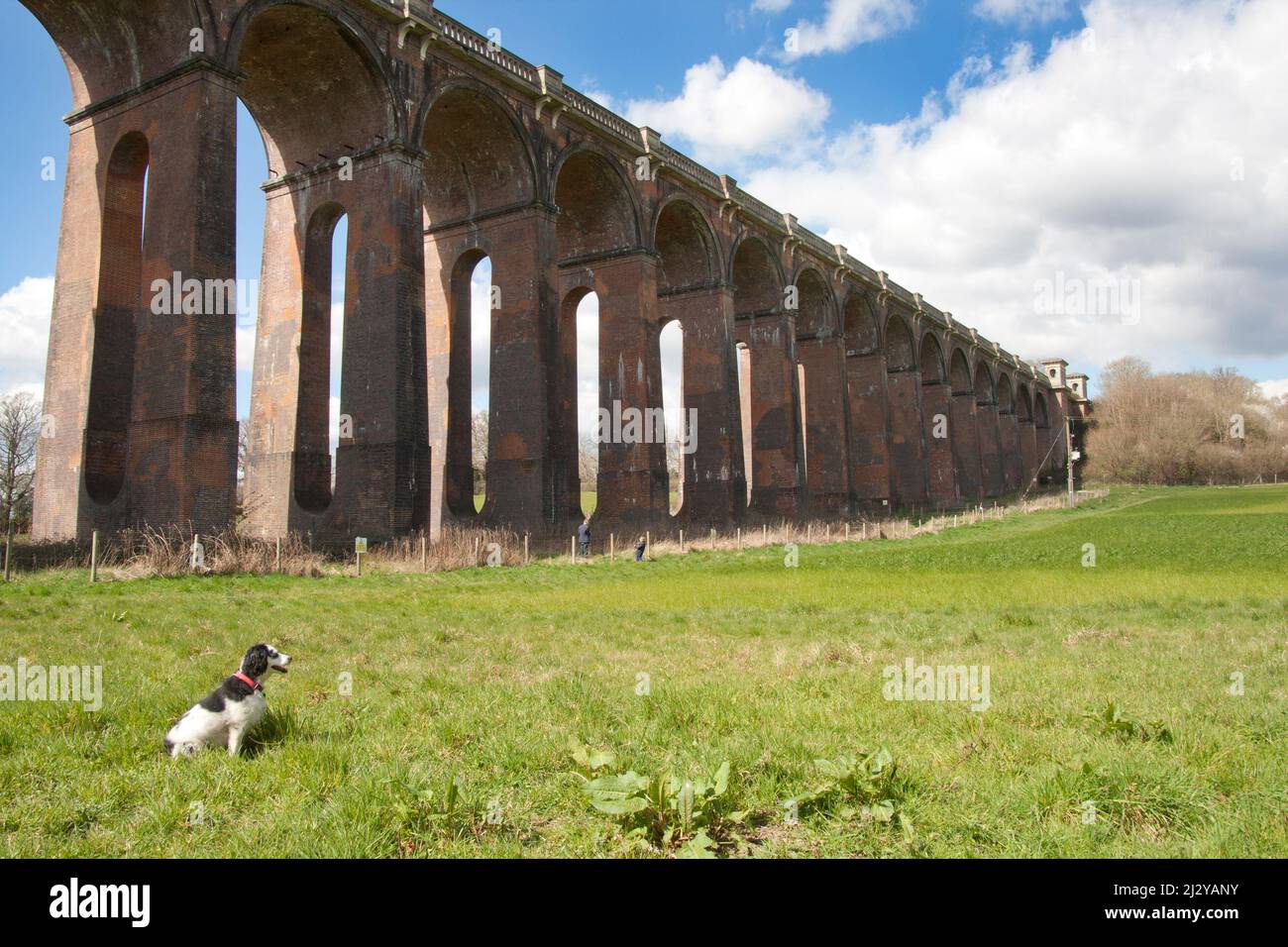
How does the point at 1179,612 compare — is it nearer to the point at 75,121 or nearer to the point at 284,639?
the point at 284,639

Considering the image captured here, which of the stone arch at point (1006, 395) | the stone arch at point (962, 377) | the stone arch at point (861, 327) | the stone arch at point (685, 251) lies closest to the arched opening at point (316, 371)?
the stone arch at point (685, 251)

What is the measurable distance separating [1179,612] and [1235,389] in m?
109

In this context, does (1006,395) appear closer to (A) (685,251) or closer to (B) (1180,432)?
(B) (1180,432)

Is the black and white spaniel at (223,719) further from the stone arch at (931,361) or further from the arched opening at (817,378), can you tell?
the stone arch at (931,361)

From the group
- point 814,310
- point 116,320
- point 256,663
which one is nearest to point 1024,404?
point 814,310

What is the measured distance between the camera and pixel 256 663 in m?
4.58

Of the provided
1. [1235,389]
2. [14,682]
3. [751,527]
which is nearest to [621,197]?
[751,527]

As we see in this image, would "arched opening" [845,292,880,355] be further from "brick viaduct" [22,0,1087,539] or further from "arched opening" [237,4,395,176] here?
"arched opening" [237,4,395,176]

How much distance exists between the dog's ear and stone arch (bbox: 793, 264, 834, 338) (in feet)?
125

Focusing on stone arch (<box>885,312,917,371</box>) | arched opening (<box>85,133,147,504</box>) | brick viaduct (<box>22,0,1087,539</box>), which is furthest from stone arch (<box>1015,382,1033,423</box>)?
arched opening (<box>85,133,147,504</box>)

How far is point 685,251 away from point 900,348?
21574 millimetres

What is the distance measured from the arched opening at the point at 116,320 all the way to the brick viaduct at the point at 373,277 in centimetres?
4

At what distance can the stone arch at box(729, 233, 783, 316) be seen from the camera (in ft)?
119
